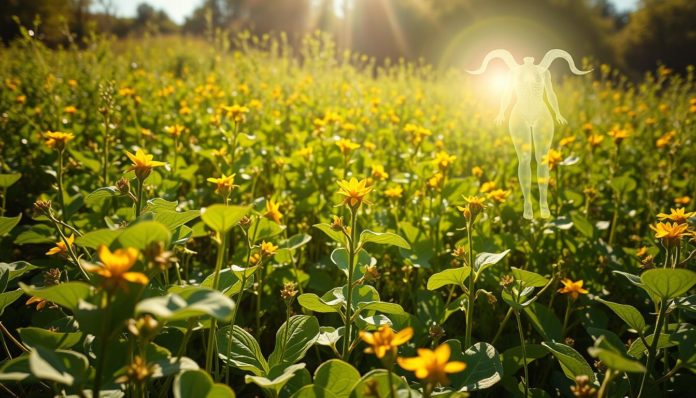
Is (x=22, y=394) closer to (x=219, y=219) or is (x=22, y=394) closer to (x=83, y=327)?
(x=83, y=327)

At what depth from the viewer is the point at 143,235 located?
0.84 metres

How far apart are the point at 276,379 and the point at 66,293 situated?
1.44 feet

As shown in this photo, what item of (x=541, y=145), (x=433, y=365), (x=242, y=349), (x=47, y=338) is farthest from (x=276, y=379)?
(x=541, y=145)

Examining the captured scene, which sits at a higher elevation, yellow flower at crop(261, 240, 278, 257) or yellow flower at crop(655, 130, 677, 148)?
yellow flower at crop(655, 130, 677, 148)

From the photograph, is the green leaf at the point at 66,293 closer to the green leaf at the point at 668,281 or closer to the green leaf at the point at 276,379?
the green leaf at the point at 276,379

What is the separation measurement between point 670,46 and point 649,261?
25.2 m

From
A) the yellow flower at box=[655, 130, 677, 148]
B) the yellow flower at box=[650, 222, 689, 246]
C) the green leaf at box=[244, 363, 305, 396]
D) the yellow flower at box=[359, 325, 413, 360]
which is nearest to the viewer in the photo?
the yellow flower at box=[359, 325, 413, 360]

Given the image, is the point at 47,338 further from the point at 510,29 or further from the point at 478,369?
the point at 510,29

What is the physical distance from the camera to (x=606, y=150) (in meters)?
3.48

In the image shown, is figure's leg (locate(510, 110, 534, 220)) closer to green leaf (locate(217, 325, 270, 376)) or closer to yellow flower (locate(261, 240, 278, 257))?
yellow flower (locate(261, 240, 278, 257))

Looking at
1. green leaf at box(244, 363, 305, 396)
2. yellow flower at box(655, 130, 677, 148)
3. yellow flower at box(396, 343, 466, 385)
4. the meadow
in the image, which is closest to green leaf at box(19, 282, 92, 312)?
the meadow

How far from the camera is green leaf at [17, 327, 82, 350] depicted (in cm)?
96

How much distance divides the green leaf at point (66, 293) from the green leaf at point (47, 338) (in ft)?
0.56

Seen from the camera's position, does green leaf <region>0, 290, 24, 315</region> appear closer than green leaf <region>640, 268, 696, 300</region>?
No
